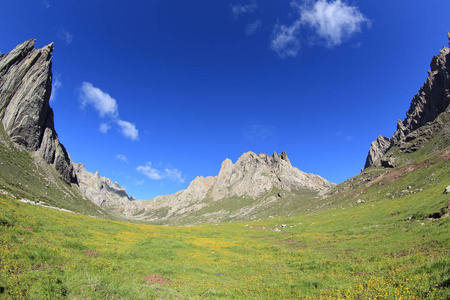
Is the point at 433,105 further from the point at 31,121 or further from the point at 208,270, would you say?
the point at 31,121

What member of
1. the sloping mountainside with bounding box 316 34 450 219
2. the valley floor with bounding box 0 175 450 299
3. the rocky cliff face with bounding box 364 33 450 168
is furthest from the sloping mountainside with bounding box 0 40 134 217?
the rocky cliff face with bounding box 364 33 450 168

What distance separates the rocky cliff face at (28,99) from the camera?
153m

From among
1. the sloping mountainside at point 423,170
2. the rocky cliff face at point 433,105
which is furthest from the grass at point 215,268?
the rocky cliff face at point 433,105

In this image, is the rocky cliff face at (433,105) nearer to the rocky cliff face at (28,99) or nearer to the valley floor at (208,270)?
the valley floor at (208,270)

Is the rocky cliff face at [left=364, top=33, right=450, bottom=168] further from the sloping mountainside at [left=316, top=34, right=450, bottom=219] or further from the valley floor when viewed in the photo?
the valley floor

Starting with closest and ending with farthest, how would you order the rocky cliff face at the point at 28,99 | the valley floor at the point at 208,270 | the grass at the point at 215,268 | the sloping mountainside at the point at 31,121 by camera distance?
the valley floor at the point at 208,270, the grass at the point at 215,268, the sloping mountainside at the point at 31,121, the rocky cliff face at the point at 28,99

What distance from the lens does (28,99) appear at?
15962 cm

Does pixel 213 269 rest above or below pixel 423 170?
below

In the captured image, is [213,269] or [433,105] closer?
[213,269]

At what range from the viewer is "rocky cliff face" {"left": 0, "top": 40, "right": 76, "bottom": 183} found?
15289 cm

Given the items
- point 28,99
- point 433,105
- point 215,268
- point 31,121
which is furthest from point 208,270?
point 433,105

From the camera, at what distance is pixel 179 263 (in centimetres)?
Result: 2655

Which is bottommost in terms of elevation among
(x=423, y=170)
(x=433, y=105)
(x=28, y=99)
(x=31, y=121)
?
(x=423, y=170)

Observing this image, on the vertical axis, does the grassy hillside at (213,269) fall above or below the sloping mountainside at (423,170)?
below
